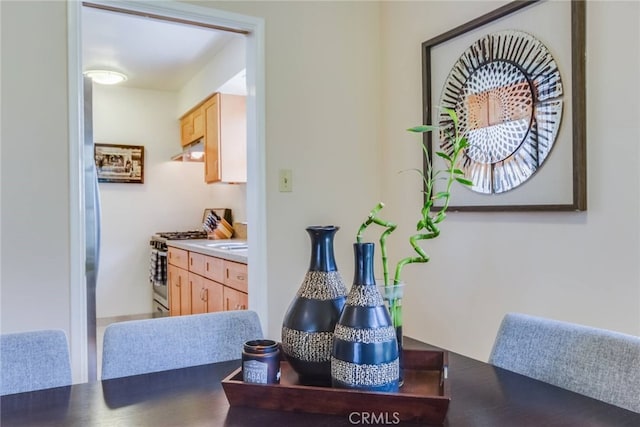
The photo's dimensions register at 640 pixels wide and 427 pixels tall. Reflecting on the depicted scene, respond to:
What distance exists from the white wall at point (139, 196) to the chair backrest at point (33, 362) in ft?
11.9

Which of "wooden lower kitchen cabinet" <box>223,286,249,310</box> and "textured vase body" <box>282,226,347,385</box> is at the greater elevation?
"textured vase body" <box>282,226,347,385</box>

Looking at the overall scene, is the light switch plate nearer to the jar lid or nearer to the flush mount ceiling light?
the jar lid

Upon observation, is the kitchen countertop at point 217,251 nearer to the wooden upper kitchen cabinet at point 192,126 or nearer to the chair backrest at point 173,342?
the wooden upper kitchen cabinet at point 192,126

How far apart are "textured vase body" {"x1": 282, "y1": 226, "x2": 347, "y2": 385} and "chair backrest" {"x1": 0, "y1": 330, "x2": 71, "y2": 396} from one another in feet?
1.66

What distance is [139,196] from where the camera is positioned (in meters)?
4.62

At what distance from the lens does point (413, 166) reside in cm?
236

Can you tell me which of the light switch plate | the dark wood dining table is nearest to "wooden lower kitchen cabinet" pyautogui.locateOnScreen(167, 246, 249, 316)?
the light switch plate

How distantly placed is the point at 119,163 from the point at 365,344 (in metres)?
4.19

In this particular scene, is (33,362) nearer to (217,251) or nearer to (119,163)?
(217,251)

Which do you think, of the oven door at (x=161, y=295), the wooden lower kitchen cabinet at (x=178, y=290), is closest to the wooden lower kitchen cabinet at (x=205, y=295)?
the wooden lower kitchen cabinet at (x=178, y=290)

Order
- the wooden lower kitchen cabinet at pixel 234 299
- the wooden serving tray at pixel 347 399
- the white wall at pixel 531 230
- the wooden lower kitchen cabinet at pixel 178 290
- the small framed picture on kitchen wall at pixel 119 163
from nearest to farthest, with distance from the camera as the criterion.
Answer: the wooden serving tray at pixel 347 399, the white wall at pixel 531 230, the wooden lower kitchen cabinet at pixel 234 299, the wooden lower kitchen cabinet at pixel 178 290, the small framed picture on kitchen wall at pixel 119 163

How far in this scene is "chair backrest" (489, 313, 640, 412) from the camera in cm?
96

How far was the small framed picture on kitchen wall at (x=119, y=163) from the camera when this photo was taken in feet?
14.6

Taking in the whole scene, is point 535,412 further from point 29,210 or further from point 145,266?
point 145,266
